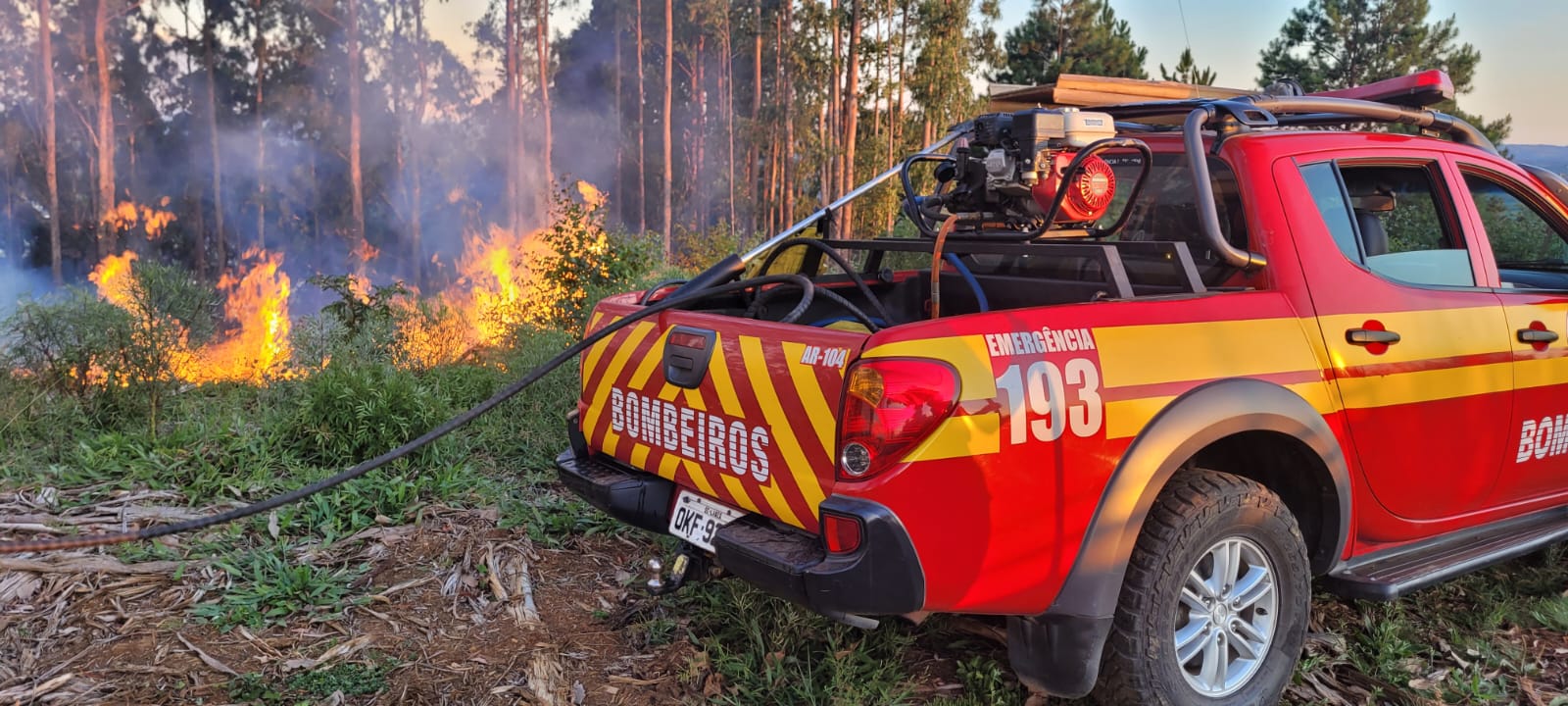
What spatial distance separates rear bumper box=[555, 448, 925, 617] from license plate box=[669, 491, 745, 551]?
80 millimetres

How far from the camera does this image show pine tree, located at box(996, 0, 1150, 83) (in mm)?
25875

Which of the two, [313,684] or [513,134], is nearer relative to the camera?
[313,684]

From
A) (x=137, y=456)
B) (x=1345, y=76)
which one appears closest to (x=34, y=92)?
(x=137, y=456)

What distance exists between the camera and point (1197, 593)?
9.16ft

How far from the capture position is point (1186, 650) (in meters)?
2.77

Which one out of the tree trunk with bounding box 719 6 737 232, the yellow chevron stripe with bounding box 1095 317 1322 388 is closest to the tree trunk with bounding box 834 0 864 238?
the tree trunk with bounding box 719 6 737 232

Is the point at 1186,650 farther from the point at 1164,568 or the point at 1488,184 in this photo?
the point at 1488,184

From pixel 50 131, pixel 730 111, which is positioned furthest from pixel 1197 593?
pixel 730 111

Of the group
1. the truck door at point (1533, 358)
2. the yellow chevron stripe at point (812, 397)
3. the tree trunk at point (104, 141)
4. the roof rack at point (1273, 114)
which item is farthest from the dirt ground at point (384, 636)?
the tree trunk at point (104, 141)

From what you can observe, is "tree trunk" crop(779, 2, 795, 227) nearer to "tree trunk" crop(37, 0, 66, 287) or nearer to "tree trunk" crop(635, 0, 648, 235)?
"tree trunk" crop(635, 0, 648, 235)

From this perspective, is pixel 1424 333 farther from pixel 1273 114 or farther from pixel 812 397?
pixel 812 397

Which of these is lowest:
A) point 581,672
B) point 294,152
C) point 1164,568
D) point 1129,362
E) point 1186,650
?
point 581,672

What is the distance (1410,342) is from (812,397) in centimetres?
209

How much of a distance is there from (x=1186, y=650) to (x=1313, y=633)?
1.09 metres
